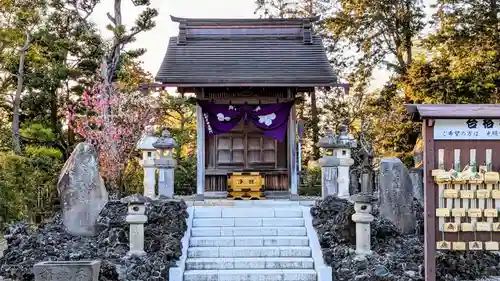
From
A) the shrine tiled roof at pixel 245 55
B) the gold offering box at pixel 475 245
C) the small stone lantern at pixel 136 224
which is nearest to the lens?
the gold offering box at pixel 475 245

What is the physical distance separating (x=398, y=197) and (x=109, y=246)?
5.75 m

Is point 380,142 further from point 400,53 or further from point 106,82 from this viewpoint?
point 106,82

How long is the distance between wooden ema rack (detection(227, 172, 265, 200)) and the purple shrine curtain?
1327mm

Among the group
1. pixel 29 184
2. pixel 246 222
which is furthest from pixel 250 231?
pixel 29 184

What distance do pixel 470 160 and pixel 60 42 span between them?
19.5 metres

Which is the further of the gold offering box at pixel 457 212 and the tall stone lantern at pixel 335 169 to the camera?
the tall stone lantern at pixel 335 169

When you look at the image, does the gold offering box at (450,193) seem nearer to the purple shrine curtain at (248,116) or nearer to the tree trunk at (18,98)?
the purple shrine curtain at (248,116)

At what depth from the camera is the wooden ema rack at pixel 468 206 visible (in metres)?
7.74

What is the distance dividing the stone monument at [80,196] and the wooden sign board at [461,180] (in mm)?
6190

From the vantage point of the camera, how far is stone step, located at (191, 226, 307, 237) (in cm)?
1130

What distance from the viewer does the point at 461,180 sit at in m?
7.73

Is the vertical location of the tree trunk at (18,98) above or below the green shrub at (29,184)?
above

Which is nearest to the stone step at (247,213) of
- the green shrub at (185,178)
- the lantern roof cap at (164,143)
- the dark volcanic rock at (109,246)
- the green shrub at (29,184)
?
the dark volcanic rock at (109,246)

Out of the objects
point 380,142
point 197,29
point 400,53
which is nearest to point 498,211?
point 197,29
